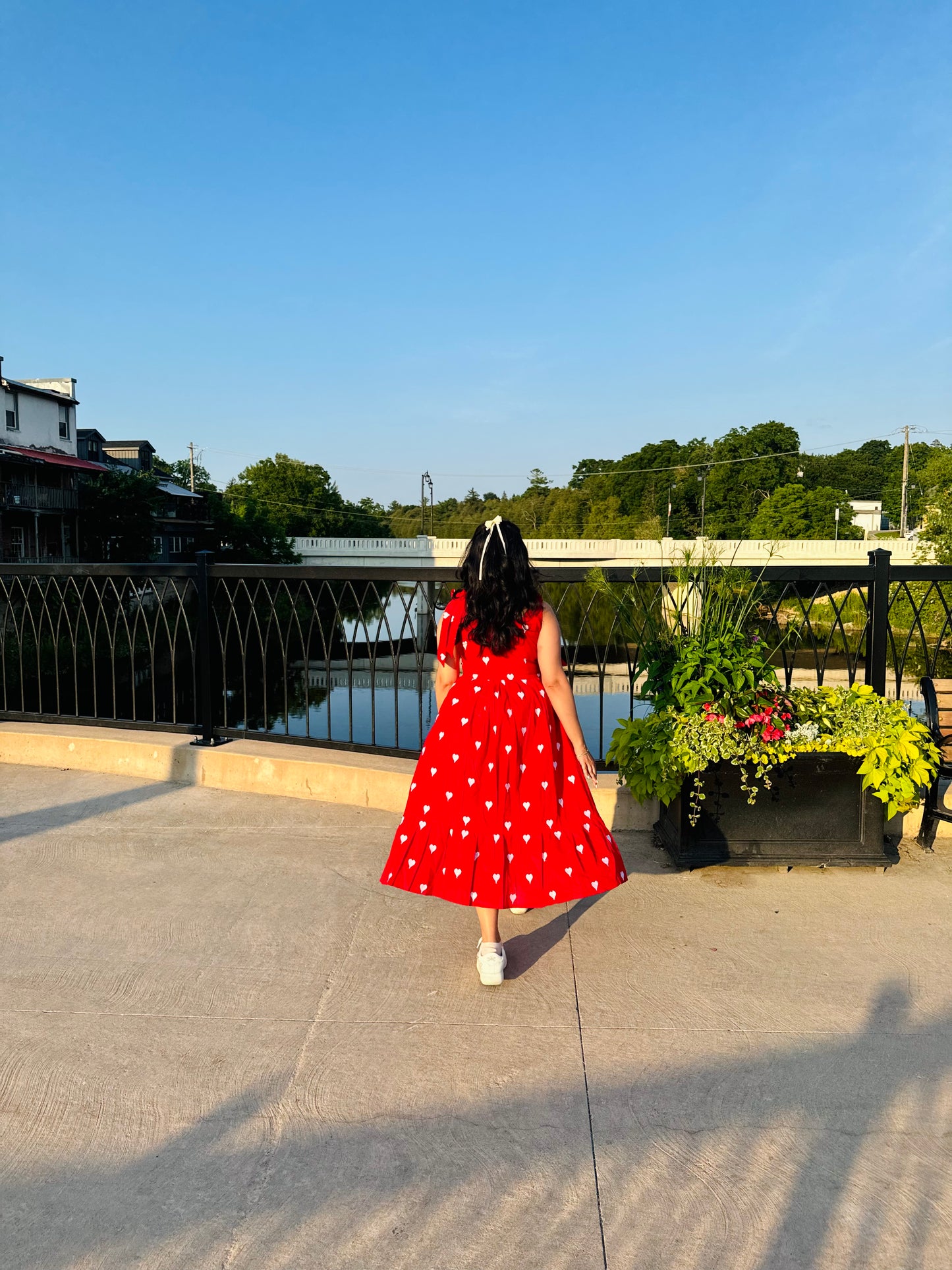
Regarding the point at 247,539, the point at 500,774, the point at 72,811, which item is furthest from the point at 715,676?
the point at 247,539

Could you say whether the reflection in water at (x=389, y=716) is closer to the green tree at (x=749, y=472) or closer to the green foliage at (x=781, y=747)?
the green foliage at (x=781, y=747)

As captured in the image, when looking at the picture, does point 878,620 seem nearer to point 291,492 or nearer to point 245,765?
point 245,765

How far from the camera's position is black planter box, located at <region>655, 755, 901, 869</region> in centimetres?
376

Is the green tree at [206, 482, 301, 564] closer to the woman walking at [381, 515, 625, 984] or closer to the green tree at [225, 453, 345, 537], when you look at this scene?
the green tree at [225, 453, 345, 537]

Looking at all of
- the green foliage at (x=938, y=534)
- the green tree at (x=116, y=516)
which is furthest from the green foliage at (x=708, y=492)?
the green tree at (x=116, y=516)

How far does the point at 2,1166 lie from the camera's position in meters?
1.97

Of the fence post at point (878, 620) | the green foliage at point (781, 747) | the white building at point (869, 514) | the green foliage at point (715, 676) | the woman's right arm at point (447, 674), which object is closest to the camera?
the woman's right arm at point (447, 674)

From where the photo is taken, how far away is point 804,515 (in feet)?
298

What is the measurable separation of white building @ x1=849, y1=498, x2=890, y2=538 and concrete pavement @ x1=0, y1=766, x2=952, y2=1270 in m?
105

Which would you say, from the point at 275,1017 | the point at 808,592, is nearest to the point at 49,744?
the point at 275,1017

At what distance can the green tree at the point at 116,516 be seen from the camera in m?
51.0

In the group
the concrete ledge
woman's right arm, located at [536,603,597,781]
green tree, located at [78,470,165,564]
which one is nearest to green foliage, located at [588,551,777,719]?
the concrete ledge

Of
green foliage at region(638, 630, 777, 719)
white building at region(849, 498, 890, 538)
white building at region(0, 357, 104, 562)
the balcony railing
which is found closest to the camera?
green foliage at region(638, 630, 777, 719)

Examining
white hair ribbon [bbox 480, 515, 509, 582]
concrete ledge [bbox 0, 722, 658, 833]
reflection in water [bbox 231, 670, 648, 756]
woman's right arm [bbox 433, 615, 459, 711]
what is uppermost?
white hair ribbon [bbox 480, 515, 509, 582]
